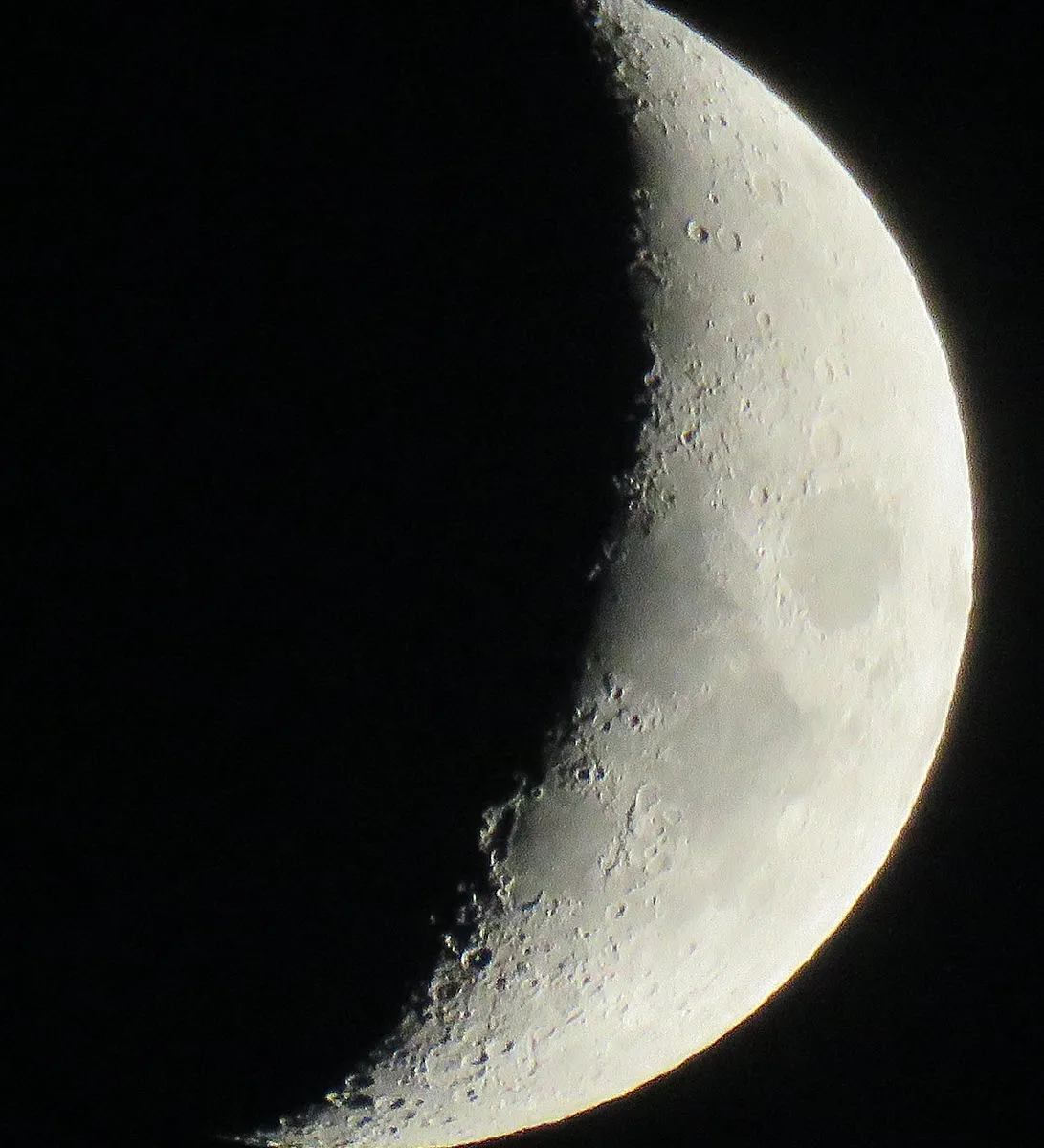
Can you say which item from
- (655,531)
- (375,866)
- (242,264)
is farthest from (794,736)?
(242,264)

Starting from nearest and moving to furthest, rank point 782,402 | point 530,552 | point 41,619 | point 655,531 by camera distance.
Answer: point 41,619
point 530,552
point 655,531
point 782,402

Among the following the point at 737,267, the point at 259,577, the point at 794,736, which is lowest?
the point at 794,736

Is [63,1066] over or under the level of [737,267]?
under

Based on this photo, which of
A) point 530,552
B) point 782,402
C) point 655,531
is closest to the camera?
point 530,552

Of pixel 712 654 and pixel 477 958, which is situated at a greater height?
pixel 712 654

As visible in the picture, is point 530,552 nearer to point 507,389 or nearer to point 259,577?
point 507,389

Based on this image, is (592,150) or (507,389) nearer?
(507,389)
